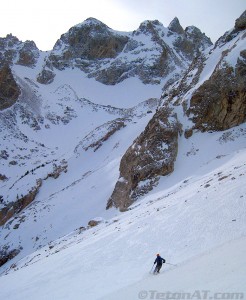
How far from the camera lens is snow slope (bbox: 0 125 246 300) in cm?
1132

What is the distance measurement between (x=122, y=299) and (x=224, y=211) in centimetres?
714

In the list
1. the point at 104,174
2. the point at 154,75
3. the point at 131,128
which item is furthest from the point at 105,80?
the point at 104,174

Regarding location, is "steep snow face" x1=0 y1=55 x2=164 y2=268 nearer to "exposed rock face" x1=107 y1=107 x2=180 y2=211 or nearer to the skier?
"exposed rock face" x1=107 y1=107 x2=180 y2=211

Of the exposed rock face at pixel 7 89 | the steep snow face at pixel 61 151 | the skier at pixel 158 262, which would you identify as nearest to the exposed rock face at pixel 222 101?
the steep snow face at pixel 61 151

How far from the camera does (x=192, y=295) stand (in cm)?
941

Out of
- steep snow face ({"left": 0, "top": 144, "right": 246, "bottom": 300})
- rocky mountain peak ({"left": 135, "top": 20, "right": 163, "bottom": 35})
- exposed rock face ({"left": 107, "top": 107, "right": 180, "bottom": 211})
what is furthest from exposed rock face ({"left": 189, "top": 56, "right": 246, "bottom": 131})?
rocky mountain peak ({"left": 135, "top": 20, "right": 163, "bottom": 35})

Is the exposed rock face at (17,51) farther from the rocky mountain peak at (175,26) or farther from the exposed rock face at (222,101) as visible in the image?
the exposed rock face at (222,101)

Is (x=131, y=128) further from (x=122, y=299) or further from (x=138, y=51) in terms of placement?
(x=138, y=51)

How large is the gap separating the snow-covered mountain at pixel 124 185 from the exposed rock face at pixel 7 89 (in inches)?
9.9

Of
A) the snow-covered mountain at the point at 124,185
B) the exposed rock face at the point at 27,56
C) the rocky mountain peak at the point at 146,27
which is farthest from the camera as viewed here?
the rocky mountain peak at the point at 146,27

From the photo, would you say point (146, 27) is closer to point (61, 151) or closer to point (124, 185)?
point (61, 151)

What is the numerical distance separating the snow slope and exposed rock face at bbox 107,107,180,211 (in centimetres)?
510

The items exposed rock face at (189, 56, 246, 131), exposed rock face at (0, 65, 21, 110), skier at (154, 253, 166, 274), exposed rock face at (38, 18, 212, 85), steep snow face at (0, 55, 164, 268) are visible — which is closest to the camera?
skier at (154, 253, 166, 274)

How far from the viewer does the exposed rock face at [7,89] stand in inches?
2873
